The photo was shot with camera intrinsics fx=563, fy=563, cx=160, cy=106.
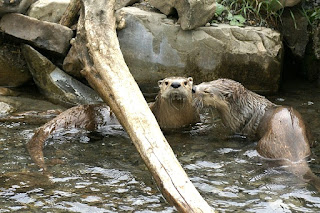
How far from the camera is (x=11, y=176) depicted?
374cm

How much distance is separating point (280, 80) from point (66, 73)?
2243 millimetres

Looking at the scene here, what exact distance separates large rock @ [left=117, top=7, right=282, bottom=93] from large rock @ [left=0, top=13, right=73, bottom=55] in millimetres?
643

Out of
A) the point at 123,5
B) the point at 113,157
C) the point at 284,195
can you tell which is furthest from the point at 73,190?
the point at 123,5

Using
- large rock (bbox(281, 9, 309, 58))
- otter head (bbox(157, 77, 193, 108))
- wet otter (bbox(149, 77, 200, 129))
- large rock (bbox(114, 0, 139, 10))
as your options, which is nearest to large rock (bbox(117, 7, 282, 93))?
large rock (bbox(114, 0, 139, 10))

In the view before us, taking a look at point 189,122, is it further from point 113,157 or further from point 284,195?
point 284,195

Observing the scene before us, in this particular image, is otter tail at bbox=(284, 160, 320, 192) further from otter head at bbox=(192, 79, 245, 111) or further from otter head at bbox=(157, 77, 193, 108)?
otter head at bbox=(157, 77, 193, 108)

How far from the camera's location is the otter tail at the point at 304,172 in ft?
11.8

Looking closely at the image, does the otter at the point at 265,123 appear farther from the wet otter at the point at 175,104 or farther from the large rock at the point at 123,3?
the large rock at the point at 123,3

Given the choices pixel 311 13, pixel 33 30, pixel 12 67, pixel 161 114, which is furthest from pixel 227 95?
pixel 12 67

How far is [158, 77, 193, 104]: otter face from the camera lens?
4.58 m

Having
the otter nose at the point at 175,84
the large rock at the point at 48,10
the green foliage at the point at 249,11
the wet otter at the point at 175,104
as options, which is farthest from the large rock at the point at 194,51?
the otter nose at the point at 175,84

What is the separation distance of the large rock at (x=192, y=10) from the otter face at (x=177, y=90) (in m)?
1.08

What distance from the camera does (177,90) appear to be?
15.1 ft

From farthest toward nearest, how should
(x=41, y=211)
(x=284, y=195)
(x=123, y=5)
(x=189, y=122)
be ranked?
(x=123, y=5) → (x=189, y=122) → (x=284, y=195) → (x=41, y=211)
